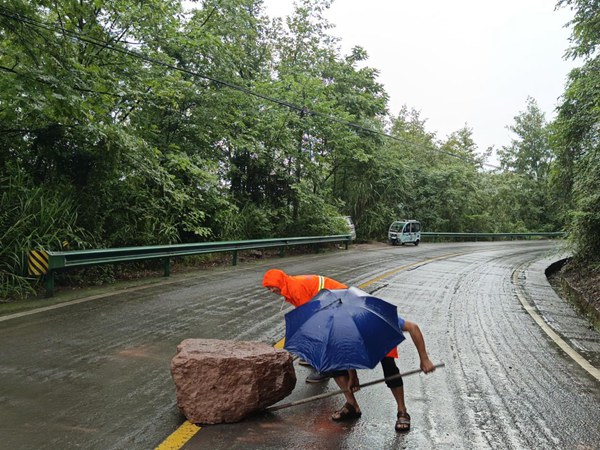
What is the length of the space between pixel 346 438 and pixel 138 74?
1011 centimetres

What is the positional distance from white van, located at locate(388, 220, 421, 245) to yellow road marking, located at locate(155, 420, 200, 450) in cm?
2547

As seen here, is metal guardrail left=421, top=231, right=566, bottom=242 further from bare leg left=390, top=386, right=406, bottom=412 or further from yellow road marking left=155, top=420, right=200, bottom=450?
yellow road marking left=155, top=420, right=200, bottom=450

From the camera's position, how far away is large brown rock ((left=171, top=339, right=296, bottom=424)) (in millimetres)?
3402

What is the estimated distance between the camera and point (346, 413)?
11.8 feet

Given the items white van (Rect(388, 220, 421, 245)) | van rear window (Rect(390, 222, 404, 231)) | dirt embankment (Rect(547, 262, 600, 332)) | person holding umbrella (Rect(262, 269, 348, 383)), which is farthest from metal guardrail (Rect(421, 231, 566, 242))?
person holding umbrella (Rect(262, 269, 348, 383))

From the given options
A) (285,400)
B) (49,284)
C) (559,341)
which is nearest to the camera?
(285,400)

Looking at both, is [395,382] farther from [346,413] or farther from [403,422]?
[346,413]

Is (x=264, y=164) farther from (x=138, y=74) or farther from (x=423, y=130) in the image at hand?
(x=423, y=130)

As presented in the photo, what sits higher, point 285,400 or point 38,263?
point 38,263

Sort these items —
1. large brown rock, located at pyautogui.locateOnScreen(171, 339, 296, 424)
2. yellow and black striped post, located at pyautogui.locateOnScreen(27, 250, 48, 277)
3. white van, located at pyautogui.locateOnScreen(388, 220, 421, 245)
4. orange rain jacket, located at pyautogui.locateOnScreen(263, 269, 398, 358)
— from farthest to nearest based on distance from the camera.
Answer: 1. white van, located at pyautogui.locateOnScreen(388, 220, 421, 245)
2. yellow and black striped post, located at pyautogui.locateOnScreen(27, 250, 48, 277)
3. orange rain jacket, located at pyautogui.locateOnScreen(263, 269, 398, 358)
4. large brown rock, located at pyautogui.locateOnScreen(171, 339, 296, 424)

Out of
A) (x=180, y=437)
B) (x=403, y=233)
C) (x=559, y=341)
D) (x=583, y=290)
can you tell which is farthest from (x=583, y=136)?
(x=180, y=437)

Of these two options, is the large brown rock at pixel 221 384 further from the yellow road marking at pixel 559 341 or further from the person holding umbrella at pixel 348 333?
the yellow road marking at pixel 559 341

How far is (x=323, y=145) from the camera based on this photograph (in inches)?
900

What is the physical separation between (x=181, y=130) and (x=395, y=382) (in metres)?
12.1
